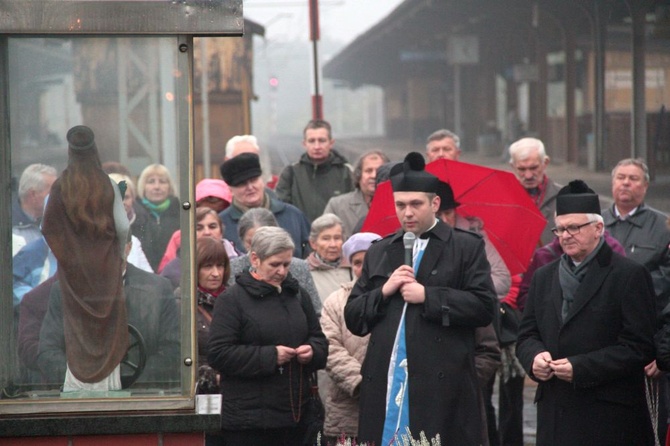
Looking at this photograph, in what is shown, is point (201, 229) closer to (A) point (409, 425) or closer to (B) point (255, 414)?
(B) point (255, 414)

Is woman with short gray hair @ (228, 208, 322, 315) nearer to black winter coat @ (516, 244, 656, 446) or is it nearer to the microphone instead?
the microphone

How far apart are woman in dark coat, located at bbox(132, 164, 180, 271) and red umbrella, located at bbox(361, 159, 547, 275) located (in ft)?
8.35

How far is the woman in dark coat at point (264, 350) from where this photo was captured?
217 inches

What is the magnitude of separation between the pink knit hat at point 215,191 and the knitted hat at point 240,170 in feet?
0.59

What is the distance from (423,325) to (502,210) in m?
1.71

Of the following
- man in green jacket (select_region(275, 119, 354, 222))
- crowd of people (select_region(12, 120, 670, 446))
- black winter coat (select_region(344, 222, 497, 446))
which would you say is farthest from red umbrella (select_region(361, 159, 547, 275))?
man in green jacket (select_region(275, 119, 354, 222))

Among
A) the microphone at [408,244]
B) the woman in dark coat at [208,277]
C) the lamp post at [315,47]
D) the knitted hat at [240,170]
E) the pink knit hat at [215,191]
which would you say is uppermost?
the lamp post at [315,47]

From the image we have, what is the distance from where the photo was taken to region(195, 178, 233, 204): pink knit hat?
793 centimetres

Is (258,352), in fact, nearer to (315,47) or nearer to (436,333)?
(436,333)

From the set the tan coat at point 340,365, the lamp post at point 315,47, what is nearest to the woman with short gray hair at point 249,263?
the tan coat at point 340,365

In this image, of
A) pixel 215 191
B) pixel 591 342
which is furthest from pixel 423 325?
pixel 215 191

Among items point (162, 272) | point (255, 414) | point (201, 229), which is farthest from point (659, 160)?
point (162, 272)

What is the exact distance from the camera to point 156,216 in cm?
424

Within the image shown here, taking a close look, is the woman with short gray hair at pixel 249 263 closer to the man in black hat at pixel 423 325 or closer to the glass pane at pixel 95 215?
the man in black hat at pixel 423 325
